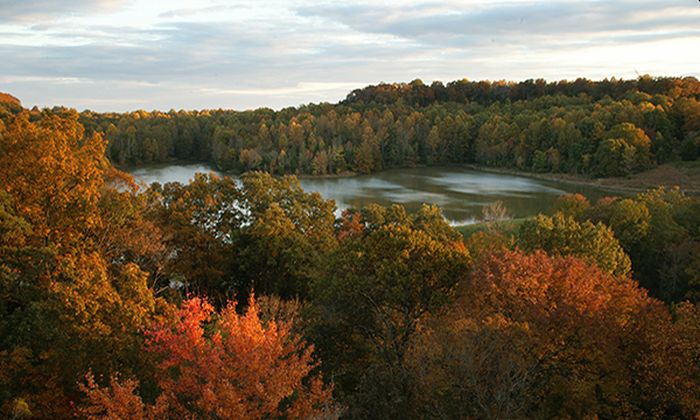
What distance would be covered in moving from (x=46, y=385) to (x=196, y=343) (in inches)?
129

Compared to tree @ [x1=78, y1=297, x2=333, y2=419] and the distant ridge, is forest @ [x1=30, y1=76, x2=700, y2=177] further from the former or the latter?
tree @ [x1=78, y1=297, x2=333, y2=419]

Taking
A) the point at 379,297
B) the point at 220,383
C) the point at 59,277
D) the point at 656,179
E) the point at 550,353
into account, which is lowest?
the point at 656,179

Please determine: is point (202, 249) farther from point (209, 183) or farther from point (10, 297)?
point (10, 297)

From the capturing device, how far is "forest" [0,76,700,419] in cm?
1142

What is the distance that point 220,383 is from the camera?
10211 mm

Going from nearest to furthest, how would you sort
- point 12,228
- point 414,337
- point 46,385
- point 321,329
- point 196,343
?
point 196,343 → point 46,385 → point 12,228 → point 414,337 → point 321,329

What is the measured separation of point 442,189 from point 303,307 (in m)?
44.3

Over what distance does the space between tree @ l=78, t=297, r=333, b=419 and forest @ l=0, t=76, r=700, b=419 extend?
0.15 ft

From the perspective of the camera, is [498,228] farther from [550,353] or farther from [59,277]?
[59,277]

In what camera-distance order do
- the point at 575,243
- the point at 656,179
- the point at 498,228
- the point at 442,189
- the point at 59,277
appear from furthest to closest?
the point at 656,179 → the point at 442,189 → the point at 498,228 → the point at 575,243 → the point at 59,277

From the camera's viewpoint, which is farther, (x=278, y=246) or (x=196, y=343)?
(x=278, y=246)

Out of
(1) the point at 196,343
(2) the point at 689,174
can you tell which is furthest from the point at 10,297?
(2) the point at 689,174

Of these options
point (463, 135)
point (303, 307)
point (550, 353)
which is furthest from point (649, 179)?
point (550, 353)

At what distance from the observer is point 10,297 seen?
13.6 meters
